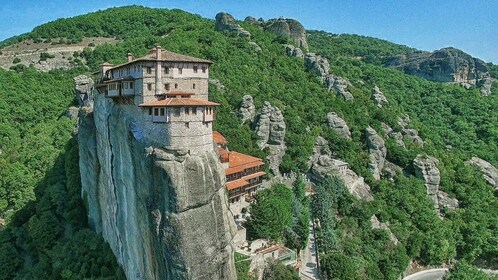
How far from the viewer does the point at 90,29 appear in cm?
10162

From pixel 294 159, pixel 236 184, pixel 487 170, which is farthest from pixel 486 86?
pixel 236 184

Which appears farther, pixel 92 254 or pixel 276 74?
pixel 276 74

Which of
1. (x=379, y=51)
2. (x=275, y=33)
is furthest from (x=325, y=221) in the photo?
(x=379, y=51)

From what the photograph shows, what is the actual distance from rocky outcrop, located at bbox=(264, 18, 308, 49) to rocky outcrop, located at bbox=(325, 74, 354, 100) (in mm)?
19009

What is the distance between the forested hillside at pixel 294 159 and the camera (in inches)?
1558

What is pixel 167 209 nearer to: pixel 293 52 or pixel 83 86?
pixel 83 86

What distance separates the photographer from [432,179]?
56.0m

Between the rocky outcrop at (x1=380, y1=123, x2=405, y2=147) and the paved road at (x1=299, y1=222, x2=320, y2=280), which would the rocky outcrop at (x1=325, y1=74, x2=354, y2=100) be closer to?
the rocky outcrop at (x1=380, y1=123, x2=405, y2=147)

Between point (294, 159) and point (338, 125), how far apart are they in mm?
12220

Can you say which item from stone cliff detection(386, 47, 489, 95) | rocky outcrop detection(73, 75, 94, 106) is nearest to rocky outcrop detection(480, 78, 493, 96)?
stone cliff detection(386, 47, 489, 95)

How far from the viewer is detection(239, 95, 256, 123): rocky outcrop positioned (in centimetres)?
5391

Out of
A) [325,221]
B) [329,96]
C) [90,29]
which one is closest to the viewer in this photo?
[325,221]

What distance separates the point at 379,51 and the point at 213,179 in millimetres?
127076

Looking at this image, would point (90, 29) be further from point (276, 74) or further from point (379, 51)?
point (379, 51)
